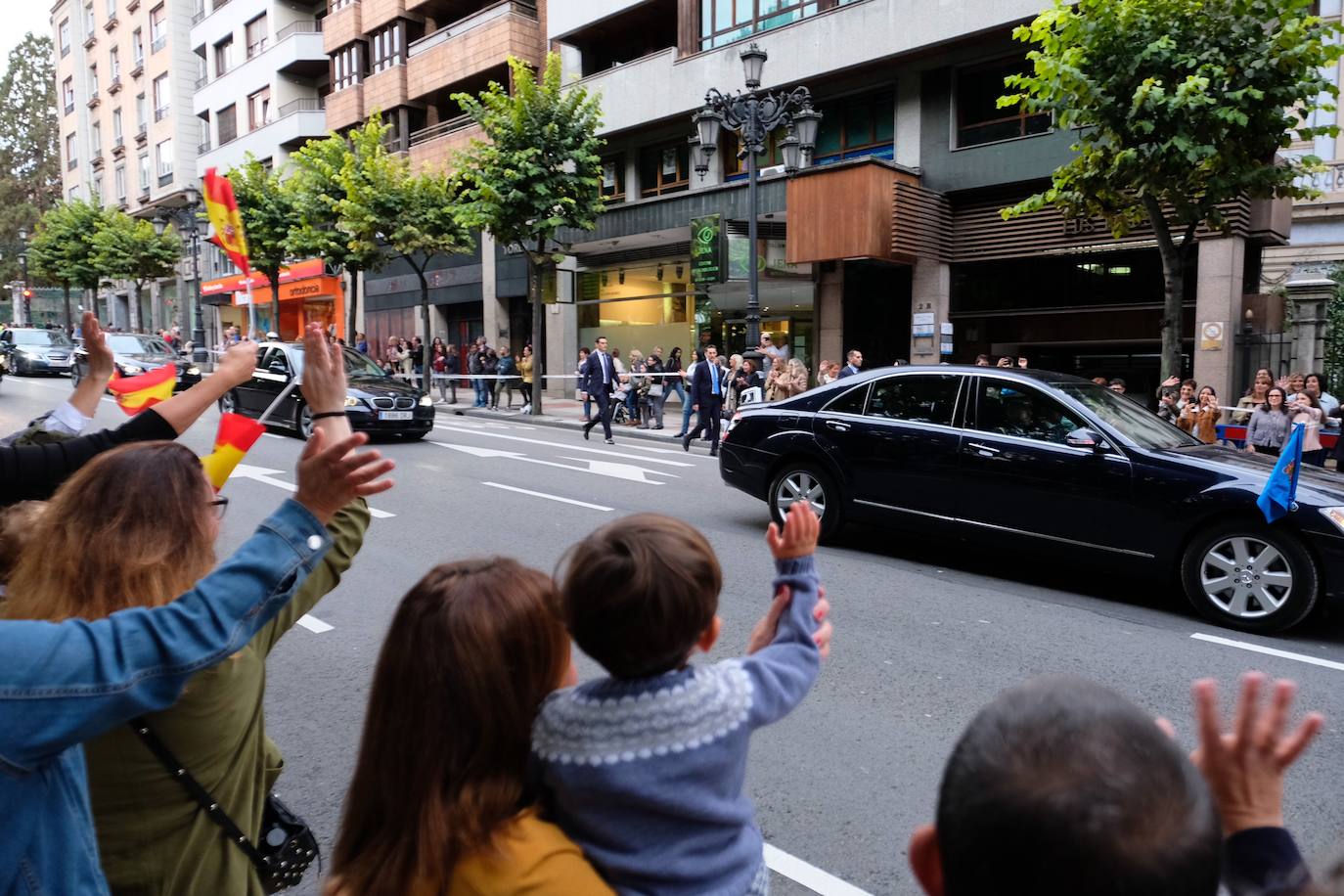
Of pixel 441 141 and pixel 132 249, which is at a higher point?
pixel 441 141

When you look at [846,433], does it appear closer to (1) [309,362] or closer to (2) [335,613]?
(2) [335,613]

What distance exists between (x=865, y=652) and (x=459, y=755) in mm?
4344

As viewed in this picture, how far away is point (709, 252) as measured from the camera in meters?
21.3

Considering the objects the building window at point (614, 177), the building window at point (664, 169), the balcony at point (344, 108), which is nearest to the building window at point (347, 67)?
the balcony at point (344, 108)

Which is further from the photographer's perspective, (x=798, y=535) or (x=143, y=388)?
(x=143, y=388)

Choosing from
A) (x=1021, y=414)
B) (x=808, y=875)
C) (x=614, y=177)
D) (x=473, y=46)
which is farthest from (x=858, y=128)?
(x=808, y=875)

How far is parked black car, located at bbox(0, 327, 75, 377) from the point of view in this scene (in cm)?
3047

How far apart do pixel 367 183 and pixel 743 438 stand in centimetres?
2014

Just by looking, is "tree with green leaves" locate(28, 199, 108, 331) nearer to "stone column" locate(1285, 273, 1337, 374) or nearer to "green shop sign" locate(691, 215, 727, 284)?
"green shop sign" locate(691, 215, 727, 284)

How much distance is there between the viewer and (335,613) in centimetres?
621

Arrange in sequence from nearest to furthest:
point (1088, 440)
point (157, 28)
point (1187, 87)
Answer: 1. point (1088, 440)
2. point (1187, 87)
3. point (157, 28)

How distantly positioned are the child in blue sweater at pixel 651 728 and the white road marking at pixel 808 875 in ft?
5.61

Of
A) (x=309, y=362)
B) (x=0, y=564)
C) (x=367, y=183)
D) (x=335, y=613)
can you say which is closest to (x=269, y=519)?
(x=309, y=362)

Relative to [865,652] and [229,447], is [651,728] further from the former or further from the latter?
[865,652]
